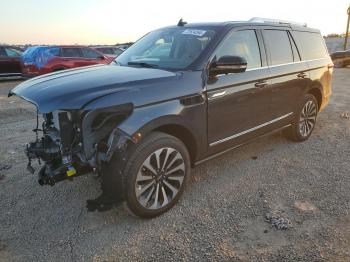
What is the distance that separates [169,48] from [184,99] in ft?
3.51

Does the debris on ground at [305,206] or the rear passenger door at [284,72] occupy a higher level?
the rear passenger door at [284,72]

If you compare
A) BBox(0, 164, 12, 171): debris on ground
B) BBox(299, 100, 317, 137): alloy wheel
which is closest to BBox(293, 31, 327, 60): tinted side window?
BBox(299, 100, 317, 137): alloy wheel

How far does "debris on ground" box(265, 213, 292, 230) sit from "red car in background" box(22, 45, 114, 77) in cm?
Answer: 958

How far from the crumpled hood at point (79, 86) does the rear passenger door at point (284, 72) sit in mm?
1764

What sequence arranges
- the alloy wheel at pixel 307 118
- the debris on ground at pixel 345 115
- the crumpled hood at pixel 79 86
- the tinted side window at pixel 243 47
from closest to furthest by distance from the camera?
the crumpled hood at pixel 79 86, the tinted side window at pixel 243 47, the alloy wheel at pixel 307 118, the debris on ground at pixel 345 115

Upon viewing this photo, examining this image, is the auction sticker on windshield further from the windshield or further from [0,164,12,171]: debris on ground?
[0,164,12,171]: debris on ground

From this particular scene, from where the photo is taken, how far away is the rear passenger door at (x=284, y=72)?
439 centimetres

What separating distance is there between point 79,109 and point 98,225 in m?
1.20

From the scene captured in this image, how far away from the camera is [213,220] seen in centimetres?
321

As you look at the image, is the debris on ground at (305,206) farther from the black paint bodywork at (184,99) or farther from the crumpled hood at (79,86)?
the crumpled hood at (79,86)

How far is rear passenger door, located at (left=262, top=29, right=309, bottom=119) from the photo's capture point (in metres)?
4.39

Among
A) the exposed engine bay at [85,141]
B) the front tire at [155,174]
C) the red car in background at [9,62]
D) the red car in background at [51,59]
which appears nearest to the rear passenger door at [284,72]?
the front tire at [155,174]

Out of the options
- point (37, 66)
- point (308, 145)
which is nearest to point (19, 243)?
point (308, 145)

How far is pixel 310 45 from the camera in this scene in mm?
Answer: 5379
